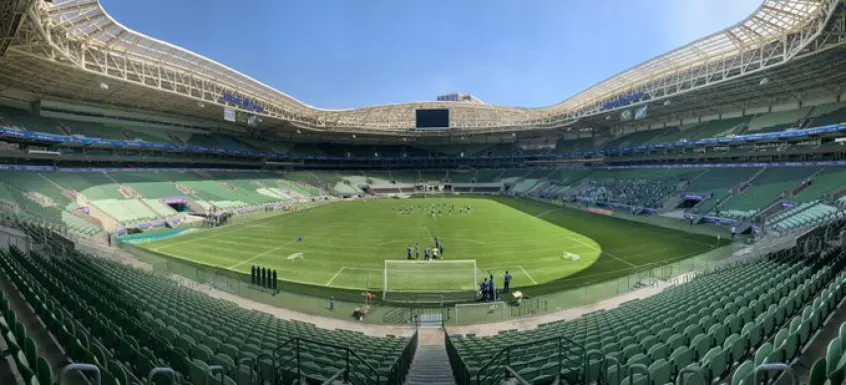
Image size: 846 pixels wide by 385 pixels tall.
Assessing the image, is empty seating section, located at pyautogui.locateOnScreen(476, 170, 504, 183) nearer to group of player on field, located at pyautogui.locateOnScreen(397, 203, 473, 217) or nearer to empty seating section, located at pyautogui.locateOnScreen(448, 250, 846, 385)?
group of player on field, located at pyautogui.locateOnScreen(397, 203, 473, 217)

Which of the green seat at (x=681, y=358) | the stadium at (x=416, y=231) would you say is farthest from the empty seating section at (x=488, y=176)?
Answer: the green seat at (x=681, y=358)

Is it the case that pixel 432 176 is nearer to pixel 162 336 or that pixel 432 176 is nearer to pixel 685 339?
pixel 162 336

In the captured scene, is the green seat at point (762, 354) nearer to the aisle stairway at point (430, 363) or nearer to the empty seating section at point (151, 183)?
the aisle stairway at point (430, 363)

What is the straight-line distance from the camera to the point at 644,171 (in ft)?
197

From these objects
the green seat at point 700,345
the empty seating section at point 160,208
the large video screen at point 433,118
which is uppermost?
the large video screen at point 433,118

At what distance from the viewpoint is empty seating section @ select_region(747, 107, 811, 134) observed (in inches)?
1783

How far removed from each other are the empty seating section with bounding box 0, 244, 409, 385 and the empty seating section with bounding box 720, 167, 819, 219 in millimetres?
39772

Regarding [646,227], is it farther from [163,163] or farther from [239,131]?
[239,131]

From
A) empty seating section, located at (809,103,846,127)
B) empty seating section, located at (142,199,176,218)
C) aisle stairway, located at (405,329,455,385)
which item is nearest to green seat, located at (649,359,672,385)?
aisle stairway, located at (405,329,455,385)

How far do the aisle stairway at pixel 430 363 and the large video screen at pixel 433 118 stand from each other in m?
58.8

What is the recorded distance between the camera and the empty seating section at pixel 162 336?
6.12 metres

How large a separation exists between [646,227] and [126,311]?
39160mm

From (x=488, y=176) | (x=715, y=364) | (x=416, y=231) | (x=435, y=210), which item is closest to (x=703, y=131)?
(x=435, y=210)

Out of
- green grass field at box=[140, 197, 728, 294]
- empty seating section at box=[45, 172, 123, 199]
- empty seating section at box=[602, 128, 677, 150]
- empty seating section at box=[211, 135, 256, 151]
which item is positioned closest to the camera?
green grass field at box=[140, 197, 728, 294]
